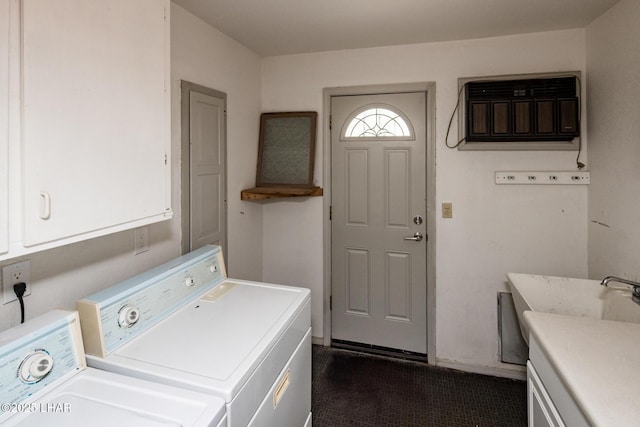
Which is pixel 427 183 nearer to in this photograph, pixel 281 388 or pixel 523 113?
pixel 523 113

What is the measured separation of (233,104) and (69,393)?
6.56 feet

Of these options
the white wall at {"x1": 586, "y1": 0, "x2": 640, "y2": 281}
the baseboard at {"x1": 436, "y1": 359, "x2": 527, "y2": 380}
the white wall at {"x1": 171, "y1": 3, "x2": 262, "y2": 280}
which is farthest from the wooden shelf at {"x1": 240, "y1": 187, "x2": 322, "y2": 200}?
the white wall at {"x1": 586, "y1": 0, "x2": 640, "y2": 281}

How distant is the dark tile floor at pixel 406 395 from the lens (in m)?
2.17

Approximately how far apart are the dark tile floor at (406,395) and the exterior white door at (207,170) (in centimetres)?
126

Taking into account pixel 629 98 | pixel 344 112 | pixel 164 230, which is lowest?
pixel 164 230

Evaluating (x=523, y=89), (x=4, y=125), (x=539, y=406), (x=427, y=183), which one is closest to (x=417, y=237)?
(x=427, y=183)

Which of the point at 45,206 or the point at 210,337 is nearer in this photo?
the point at 45,206

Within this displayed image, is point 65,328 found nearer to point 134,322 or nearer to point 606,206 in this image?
point 134,322

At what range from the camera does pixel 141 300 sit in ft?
4.55

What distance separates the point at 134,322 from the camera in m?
1.34

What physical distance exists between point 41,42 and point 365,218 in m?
2.26

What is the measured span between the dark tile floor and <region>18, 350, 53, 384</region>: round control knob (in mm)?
1549

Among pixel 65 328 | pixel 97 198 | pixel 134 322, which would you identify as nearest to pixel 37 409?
pixel 65 328

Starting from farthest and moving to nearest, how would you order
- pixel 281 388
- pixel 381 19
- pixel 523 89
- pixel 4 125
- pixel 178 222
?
pixel 523 89
pixel 381 19
pixel 178 222
pixel 281 388
pixel 4 125
